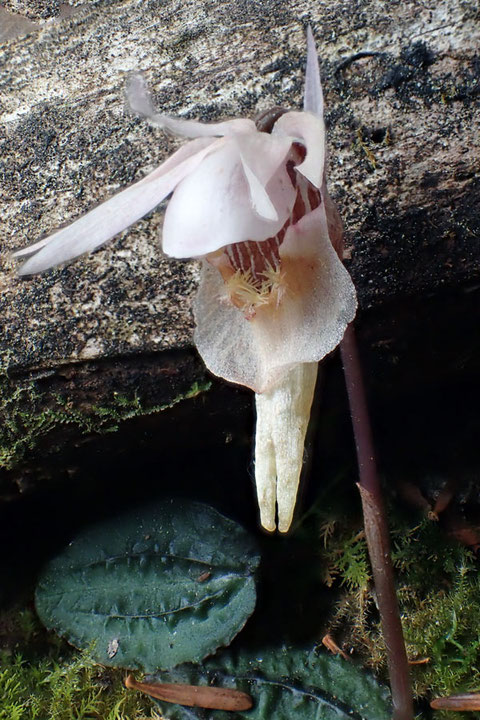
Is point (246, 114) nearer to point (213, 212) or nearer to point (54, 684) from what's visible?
point (213, 212)

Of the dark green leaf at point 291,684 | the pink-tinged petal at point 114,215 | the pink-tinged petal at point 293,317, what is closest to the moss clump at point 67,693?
the dark green leaf at point 291,684

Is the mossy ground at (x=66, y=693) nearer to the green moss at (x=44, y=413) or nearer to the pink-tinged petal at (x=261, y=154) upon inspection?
the green moss at (x=44, y=413)

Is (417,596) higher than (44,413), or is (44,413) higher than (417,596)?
(44,413)

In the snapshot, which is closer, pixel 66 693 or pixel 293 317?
pixel 293 317

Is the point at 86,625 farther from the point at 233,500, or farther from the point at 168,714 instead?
the point at 233,500

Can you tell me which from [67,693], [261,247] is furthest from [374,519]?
[67,693]

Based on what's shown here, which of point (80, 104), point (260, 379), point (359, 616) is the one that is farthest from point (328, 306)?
point (359, 616)

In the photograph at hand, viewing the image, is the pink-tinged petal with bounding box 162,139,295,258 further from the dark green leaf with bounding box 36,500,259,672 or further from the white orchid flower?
the dark green leaf with bounding box 36,500,259,672
